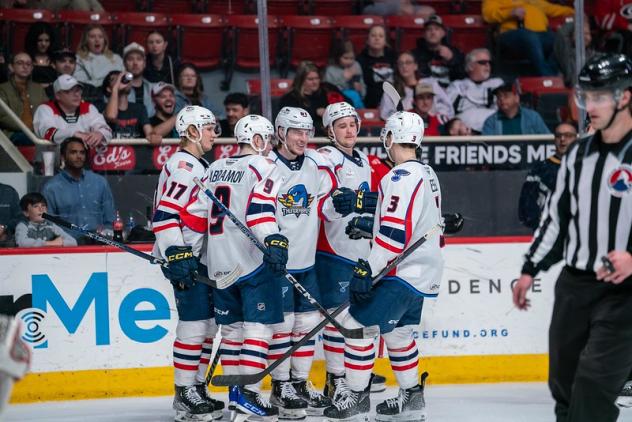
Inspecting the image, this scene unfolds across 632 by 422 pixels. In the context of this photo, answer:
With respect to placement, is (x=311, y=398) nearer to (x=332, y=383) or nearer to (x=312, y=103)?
(x=332, y=383)

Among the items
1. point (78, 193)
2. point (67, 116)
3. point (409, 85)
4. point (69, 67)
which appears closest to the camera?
point (78, 193)

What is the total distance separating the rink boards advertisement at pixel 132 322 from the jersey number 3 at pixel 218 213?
91cm

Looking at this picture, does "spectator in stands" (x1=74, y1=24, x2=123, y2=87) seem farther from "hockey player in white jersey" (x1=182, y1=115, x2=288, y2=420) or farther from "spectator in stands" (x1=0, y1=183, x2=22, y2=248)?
"hockey player in white jersey" (x1=182, y1=115, x2=288, y2=420)

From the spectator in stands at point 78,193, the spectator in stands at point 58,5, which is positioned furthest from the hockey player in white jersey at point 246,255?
the spectator in stands at point 58,5

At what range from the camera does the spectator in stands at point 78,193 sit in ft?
20.4

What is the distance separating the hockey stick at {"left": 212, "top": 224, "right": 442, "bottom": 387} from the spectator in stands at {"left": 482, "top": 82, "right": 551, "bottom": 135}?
2421 mm

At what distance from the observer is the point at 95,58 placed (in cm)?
770

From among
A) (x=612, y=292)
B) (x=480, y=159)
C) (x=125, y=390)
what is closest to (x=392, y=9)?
(x=480, y=159)

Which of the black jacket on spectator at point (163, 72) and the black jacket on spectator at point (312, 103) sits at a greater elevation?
the black jacket on spectator at point (163, 72)

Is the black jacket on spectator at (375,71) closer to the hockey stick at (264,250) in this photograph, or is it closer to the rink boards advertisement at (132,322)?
the rink boards advertisement at (132,322)

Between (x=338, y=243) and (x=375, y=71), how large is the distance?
9.02 ft

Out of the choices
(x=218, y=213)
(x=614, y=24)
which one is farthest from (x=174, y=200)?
(x=614, y=24)

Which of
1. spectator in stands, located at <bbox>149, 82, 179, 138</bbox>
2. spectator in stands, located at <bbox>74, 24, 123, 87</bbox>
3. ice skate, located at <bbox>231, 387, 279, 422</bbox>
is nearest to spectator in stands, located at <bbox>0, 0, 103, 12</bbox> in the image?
spectator in stands, located at <bbox>74, 24, 123, 87</bbox>

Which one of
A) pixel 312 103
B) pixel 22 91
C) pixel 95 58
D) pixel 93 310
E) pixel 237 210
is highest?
pixel 95 58
